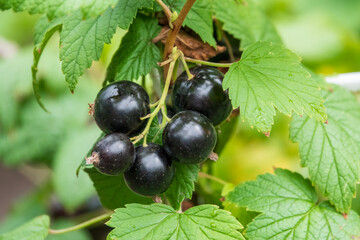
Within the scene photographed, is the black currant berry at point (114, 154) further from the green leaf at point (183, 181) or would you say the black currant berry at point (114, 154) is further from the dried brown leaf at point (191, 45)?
the dried brown leaf at point (191, 45)

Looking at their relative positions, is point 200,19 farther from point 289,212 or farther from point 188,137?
point 289,212

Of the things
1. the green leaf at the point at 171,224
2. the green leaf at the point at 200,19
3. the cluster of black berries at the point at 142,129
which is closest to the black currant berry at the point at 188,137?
the cluster of black berries at the point at 142,129

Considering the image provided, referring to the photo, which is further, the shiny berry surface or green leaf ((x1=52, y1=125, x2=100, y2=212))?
green leaf ((x1=52, y1=125, x2=100, y2=212))

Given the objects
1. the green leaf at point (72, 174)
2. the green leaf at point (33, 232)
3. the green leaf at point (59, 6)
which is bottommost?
the green leaf at point (72, 174)

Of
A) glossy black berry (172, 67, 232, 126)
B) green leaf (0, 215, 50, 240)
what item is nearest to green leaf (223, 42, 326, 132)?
glossy black berry (172, 67, 232, 126)

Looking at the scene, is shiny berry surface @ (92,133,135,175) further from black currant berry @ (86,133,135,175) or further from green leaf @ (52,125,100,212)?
green leaf @ (52,125,100,212)

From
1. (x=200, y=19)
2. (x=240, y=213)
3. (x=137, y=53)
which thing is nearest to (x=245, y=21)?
(x=200, y=19)

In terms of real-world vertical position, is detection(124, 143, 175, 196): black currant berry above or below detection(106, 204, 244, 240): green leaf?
above
